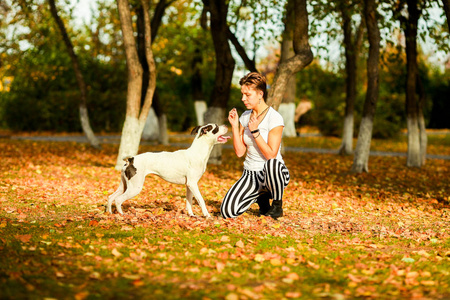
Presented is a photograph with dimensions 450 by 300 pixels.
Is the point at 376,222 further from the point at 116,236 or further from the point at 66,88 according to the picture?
the point at 66,88

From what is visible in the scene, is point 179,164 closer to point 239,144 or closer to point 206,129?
point 206,129

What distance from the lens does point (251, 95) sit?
7.03m

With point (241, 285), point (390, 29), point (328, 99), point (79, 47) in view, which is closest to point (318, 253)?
point (241, 285)

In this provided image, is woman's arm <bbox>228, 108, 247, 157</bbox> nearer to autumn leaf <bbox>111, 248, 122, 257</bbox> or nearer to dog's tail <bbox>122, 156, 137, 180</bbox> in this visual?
dog's tail <bbox>122, 156, 137, 180</bbox>

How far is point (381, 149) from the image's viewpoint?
80.2 feet

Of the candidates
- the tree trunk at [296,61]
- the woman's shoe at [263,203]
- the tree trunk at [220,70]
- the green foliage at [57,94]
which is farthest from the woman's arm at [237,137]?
the green foliage at [57,94]

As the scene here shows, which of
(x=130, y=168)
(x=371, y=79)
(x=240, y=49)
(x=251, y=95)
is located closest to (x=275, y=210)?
(x=251, y=95)

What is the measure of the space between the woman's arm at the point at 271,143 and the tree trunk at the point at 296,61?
4245 millimetres

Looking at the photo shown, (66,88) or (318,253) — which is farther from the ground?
(66,88)

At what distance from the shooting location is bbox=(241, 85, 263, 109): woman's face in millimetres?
7020

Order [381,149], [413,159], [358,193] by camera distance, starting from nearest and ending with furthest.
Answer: [358,193], [413,159], [381,149]

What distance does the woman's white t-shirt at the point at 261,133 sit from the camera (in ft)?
23.5

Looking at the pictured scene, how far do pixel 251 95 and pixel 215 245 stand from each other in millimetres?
2039

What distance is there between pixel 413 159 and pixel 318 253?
11.8 m
